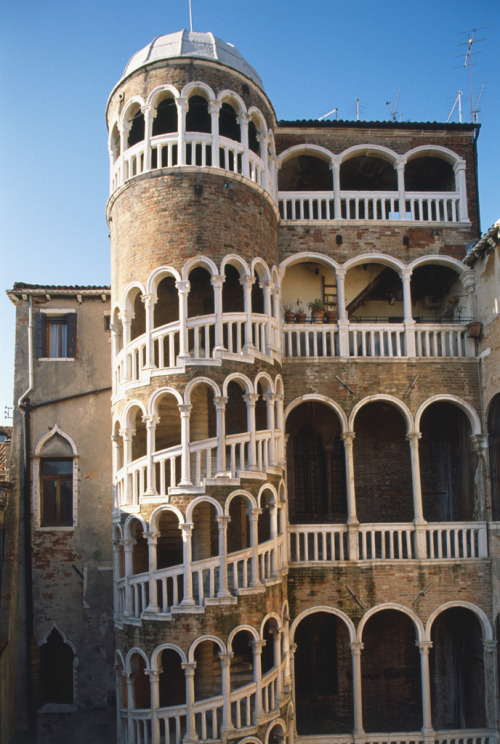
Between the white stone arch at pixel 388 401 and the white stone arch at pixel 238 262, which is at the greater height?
the white stone arch at pixel 238 262

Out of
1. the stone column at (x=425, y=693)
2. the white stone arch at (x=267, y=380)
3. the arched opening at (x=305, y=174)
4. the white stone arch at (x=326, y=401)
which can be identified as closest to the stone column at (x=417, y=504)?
the white stone arch at (x=326, y=401)

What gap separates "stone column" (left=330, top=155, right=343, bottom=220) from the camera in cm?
1955

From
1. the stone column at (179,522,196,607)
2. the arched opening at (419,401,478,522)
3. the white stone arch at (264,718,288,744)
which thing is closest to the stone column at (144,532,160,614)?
the stone column at (179,522,196,607)

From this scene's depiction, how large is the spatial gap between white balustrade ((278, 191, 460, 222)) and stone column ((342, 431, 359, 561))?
6276 mm

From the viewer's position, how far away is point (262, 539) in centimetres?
1867

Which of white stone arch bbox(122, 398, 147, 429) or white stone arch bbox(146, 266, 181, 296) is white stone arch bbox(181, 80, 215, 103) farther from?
white stone arch bbox(122, 398, 147, 429)

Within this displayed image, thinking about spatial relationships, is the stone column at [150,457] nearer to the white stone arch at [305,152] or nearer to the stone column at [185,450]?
the stone column at [185,450]

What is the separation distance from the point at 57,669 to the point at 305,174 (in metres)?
16.1

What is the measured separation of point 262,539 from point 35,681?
23.2 ft

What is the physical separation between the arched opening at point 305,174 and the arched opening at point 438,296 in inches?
165

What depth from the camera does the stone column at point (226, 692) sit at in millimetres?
14469

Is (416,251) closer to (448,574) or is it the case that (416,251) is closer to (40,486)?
(448,574)

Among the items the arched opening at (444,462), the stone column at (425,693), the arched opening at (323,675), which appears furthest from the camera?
the arched opening at (444,462)

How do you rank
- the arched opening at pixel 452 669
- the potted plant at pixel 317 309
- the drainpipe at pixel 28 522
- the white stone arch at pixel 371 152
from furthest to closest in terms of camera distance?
the white stone arch at pixel 371 152 < the potted plant at pixel 317 309 < the arched opening at pixel 452 669 < the drainpipe at pixel 28 522
